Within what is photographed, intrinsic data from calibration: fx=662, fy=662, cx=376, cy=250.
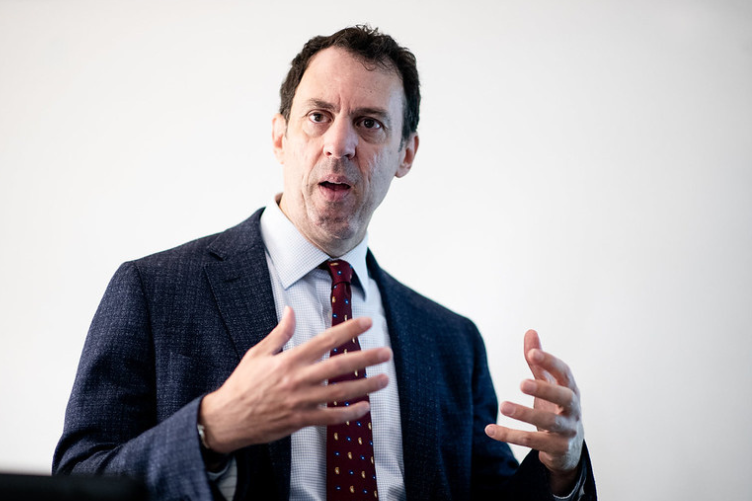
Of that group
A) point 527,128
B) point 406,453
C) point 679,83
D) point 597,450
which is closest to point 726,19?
point 679,83

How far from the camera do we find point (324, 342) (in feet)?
3.74

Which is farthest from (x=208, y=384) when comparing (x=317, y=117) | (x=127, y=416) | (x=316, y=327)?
(x=317, y=117)

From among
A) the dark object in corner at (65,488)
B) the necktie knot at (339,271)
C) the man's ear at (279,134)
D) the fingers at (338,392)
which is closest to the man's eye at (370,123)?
the man's ear at (279,134)

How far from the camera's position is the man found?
1185mm

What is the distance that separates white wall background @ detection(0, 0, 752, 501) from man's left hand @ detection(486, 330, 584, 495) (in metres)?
0.76

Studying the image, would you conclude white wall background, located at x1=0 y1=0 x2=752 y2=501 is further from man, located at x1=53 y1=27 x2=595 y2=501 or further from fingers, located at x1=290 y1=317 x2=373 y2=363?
fingers, located at x1=290 y1=317 x2=373 y2=363

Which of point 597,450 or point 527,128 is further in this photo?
point 527,128

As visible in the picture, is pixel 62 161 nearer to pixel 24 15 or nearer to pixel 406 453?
pixel 24 15

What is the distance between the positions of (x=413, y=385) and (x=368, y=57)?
3.08ft

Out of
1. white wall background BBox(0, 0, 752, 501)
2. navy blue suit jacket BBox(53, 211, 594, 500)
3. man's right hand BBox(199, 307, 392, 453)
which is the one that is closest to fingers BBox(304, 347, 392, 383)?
man's right hand BBox(199, 307, 392, 453)

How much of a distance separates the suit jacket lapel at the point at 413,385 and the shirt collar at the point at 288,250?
125 millimetres

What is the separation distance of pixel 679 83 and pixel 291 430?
1.99 metres

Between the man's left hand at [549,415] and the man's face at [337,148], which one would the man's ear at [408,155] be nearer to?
the man's face at [337,148]

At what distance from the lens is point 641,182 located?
2365 mm
